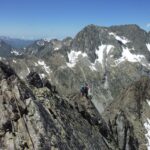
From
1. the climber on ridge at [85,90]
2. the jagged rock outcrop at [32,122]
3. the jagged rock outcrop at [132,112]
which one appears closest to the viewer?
the jagged rock outcrop at [32,122]

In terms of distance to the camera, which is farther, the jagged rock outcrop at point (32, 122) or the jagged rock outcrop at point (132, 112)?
the jagged rock outcrop at point (132, 112)

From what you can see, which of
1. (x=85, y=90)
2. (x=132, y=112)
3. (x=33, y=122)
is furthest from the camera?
(x=132, y=112)

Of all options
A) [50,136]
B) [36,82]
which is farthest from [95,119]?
[50,136]

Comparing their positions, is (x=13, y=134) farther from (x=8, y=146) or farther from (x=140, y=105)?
(x=140, y=105)

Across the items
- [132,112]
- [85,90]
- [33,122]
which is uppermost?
[33,122]

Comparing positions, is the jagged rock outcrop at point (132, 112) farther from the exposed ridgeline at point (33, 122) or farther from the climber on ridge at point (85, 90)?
the exposed ridgeline at point (33, 122)

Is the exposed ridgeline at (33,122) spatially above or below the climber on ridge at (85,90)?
above

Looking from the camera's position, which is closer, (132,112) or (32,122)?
(32,122)

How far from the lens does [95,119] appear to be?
166 ft

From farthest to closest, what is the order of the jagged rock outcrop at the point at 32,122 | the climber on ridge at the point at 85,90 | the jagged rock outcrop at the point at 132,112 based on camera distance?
the jagged rock outcrop at the point at 132,112 → the climber on ridge at the point at 85,90 → the jagged rock outcrop at the point at 32,122

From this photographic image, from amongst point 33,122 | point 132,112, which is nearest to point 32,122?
point 33,122

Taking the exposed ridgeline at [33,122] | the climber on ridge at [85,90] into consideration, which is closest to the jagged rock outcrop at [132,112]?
the climber on ridge at [85,90]

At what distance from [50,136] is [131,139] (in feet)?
160

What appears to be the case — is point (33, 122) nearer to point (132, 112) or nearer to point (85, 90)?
point (85, 90)
